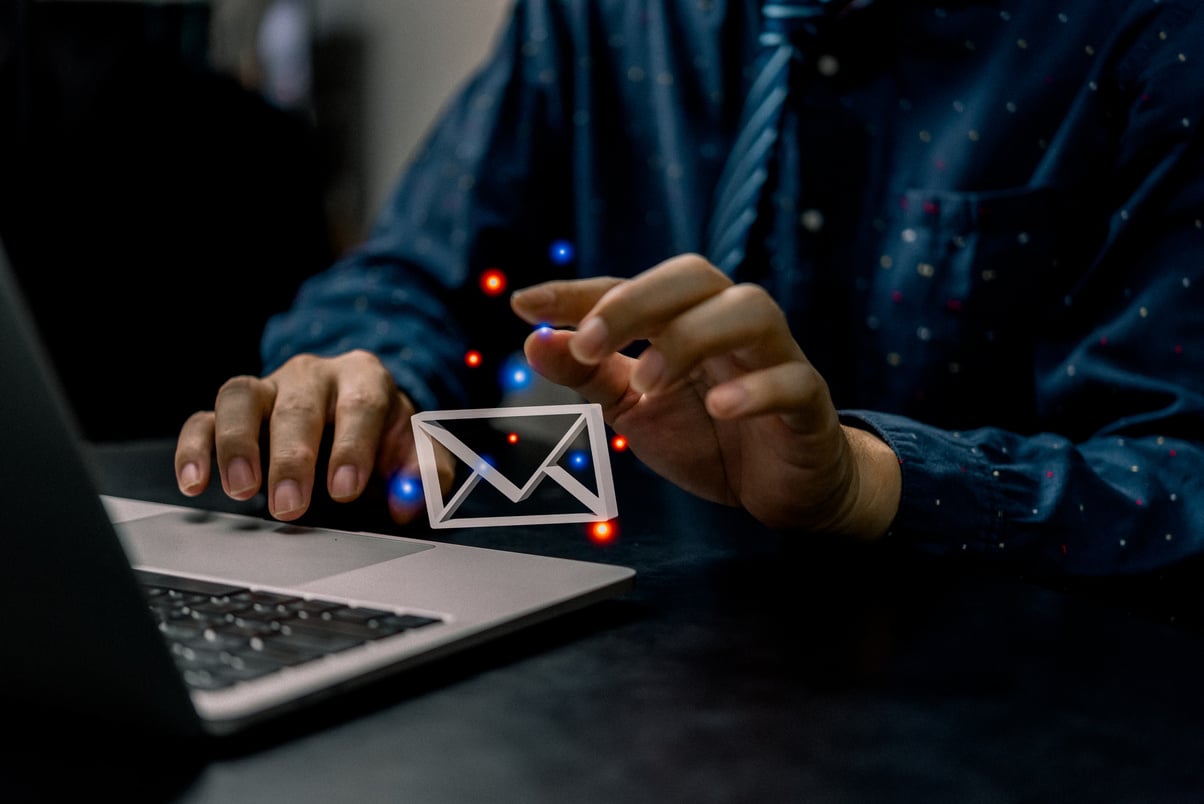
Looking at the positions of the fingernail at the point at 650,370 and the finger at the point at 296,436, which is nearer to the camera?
the fingernail at the point at 650,370

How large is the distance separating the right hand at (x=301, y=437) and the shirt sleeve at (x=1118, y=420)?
34 centimetres

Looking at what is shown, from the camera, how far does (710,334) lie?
0.55 metres

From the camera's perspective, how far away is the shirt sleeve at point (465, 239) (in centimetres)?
114

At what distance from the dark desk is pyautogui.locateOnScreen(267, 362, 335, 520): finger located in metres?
0.24

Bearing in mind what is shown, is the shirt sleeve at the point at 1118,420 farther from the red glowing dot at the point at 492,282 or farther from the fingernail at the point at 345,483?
the red glowing dot at the point at 492,282

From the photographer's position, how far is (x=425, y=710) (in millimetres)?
409

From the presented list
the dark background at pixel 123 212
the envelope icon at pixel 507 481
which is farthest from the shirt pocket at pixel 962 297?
the dark background at pixel 123 212

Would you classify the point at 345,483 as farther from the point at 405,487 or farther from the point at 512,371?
the point at 512,371

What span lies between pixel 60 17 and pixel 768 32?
158 centimetres

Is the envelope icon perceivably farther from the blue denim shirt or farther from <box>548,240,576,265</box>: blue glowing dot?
<box>548,240,576,265</box>: blue glowing dot

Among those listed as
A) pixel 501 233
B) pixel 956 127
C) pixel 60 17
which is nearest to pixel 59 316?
pixel 60 17

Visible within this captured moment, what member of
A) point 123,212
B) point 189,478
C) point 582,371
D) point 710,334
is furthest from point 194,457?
point 123,212

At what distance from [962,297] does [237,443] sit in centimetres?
69

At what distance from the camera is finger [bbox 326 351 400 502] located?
73 centimetres
